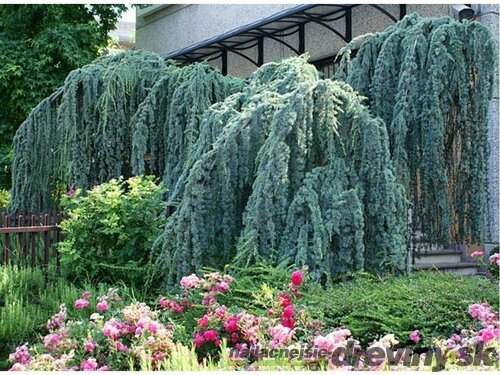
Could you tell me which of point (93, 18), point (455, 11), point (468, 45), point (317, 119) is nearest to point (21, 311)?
point (317, 119)

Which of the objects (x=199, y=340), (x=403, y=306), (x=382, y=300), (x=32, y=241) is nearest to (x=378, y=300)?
(x=382, y=300)

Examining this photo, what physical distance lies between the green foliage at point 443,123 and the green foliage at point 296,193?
0.38 metres

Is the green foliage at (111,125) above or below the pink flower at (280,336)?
above

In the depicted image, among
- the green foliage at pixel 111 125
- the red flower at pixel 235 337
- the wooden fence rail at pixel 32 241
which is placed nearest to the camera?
the red flower at pixel 235 337

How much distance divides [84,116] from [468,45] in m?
4.42

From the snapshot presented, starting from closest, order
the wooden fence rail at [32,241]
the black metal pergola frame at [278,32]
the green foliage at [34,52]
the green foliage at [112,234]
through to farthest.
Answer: the green foliage at [112,234] < the wooden fence rail at [32,241] < the black metal pergola frame at [278,32] < the green foliage at [34,52]

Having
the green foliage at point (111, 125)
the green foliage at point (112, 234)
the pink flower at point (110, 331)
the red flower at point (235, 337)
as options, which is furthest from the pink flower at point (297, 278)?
the green foliage at point (111, 125)

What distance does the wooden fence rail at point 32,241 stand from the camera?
260 inches

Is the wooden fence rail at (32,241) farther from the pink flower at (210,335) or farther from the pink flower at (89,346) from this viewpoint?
the pink flower at (210,335)

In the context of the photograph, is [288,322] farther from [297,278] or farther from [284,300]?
[297,278]

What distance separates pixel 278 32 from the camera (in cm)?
1085

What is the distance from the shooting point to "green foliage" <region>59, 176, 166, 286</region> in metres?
6.20

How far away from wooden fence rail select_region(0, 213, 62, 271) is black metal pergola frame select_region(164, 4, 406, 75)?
11.7 feet

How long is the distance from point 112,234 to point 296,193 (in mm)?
1985
